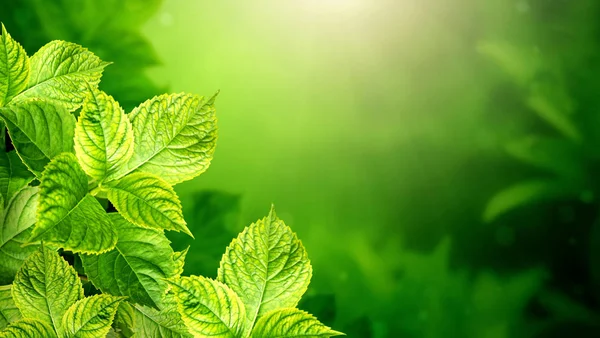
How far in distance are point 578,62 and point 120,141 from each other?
1.21 metres

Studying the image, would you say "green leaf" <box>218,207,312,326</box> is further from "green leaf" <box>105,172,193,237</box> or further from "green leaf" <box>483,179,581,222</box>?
"green leaf" <box>483,179,581,222</box>

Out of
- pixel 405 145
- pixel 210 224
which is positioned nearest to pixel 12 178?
pixel 210 224

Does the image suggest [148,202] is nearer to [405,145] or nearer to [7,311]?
[7,311]

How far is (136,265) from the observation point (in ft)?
0.76

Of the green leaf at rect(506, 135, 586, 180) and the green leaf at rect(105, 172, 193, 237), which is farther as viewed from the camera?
the green leaf at rect(506, 135, 586, 180)

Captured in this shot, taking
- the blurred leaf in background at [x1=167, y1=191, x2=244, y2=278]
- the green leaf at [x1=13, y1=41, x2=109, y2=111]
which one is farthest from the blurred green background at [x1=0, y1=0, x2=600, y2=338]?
the green leaf at [x1=13, y1=41, x2=109, y2=111]

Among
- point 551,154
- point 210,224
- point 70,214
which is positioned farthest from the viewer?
point 551,154

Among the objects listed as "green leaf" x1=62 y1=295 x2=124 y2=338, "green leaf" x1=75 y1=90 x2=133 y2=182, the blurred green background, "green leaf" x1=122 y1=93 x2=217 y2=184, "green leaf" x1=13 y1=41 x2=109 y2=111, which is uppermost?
the blurred green background

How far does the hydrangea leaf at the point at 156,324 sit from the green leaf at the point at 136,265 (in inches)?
0.7

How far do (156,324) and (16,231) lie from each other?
0.24 feet

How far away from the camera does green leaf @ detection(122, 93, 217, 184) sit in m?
0.23

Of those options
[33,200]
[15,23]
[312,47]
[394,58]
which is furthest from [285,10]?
[33,200]

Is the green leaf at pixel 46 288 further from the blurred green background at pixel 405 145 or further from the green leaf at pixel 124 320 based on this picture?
Answer: the blurred green background at pixel 405 145

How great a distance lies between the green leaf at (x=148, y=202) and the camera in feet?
0.72
